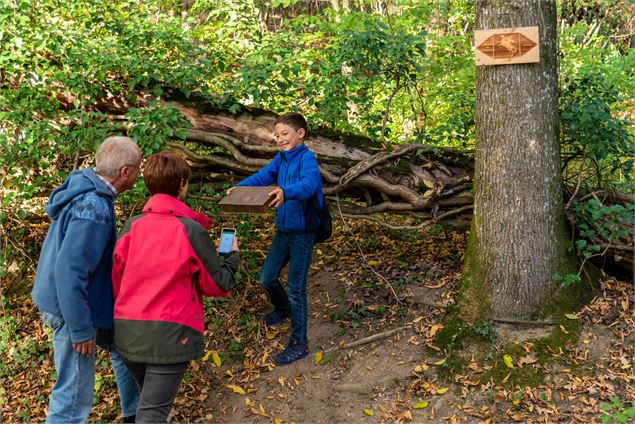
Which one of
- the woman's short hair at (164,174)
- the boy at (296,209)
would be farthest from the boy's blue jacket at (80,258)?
the boy at (296,209)

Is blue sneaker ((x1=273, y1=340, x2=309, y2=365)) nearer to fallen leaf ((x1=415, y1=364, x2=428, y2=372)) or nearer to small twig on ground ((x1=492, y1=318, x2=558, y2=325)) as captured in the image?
fallen leaf ((x1=415, y1=364, x2=428, y2=372))

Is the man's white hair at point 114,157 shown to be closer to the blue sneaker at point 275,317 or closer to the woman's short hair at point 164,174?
the woman's short hair at point 164,174

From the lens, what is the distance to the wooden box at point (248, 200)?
13.0 feet

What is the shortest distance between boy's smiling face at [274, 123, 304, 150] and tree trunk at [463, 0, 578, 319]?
4.82 ft

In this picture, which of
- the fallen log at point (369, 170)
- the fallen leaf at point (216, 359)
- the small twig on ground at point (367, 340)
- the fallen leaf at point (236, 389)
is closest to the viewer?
the fallen leaf at point (236, 389)

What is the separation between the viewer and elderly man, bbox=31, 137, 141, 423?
3.07 metres

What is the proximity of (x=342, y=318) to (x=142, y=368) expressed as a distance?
236cm

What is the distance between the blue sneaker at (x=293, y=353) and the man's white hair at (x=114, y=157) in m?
2.17

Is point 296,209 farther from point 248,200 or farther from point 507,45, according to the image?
point 507,45

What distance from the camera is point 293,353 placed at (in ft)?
15.6

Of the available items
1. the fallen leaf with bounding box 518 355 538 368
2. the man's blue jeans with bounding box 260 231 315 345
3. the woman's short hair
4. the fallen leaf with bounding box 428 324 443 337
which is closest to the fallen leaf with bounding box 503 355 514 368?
the fallen leaf with bounding box 518 355 538 368

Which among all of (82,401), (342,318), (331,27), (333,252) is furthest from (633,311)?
(331,27)

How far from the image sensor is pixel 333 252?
6406 mm

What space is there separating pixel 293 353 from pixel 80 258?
2226 mm
